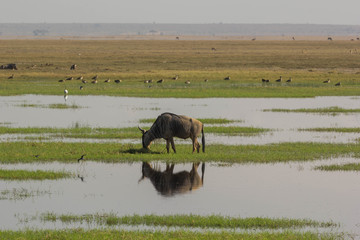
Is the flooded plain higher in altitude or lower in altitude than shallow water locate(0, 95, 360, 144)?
higher

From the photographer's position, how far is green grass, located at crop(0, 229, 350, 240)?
14.9 metres

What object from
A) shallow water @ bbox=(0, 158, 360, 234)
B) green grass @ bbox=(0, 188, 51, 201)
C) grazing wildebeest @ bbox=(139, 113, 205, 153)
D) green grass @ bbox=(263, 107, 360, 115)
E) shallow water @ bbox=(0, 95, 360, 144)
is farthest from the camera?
green grass @ bbox=(263, 107, 360, 115)

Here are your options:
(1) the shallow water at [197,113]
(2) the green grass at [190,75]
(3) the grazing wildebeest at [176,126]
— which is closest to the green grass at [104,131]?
(1) the shallow water at [197,113]

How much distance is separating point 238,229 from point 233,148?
10.3 m

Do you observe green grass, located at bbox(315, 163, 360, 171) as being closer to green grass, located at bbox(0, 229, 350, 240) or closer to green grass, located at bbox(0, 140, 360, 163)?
green grass, located at bbox(0, 140, 360, 163)

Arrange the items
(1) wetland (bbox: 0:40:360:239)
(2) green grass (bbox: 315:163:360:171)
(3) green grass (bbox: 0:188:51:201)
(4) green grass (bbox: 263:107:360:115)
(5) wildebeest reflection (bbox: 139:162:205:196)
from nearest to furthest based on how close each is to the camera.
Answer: (1) wetland (bbox: 0:40:360:239) < (3) green grass (bbox: 0:188:51:201) < (5) wildebeest reflection (bbox: 139:162:205:196) < (2) green grass (bbox: 315:163:360:171) < (4) green grass (bbox: 263:107:360:115)

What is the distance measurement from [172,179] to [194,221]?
16.7ft

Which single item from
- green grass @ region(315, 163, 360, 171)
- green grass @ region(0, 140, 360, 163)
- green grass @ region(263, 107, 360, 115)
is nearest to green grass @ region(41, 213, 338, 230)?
green grass @ region(315, 163, 360, 171)

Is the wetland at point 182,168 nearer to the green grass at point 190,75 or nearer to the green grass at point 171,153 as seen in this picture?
the green grass at point 171,153

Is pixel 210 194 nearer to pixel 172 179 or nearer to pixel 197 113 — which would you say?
pixel 172 179

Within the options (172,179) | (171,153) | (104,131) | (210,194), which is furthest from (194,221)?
(104,131)

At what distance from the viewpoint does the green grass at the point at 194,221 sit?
1627 centimetres

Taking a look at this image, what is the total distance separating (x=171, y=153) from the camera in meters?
24.9

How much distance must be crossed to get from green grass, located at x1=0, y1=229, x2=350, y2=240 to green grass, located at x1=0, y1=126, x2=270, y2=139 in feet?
46.5
